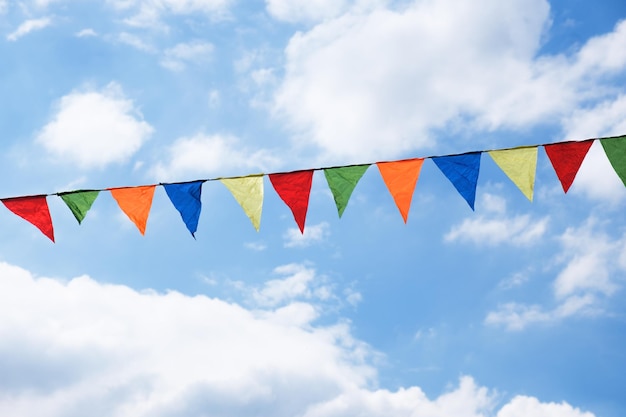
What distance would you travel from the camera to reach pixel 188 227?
741 centimetres

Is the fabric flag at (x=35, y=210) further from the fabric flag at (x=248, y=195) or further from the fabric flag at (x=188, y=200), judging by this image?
the fabric flag at (x=248, y=195)

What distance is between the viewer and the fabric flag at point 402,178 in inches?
288

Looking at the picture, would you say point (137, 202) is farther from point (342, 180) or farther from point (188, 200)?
point (342, 180)

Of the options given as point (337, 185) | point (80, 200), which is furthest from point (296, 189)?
point (80, 200)

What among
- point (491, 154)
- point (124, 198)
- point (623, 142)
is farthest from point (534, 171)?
point (124, 198)

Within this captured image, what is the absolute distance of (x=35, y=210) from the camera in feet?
24.3

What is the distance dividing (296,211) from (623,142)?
3.36 meters

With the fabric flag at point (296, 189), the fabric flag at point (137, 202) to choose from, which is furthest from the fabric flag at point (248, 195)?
the fabric flag at point (137, 202)

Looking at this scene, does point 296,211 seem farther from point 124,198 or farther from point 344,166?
point 124,198

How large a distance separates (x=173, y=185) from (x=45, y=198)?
4.38 feet

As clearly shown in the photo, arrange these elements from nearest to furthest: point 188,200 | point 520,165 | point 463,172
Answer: point 520,165 < point 463,172 < point 188,200

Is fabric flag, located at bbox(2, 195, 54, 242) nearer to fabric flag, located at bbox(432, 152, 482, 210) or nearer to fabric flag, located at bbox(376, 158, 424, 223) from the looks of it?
fabric flag, located at bbox(376, 158, 424, 223)

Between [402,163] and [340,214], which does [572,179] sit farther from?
[340,214]

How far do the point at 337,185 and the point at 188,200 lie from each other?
1542 mm
